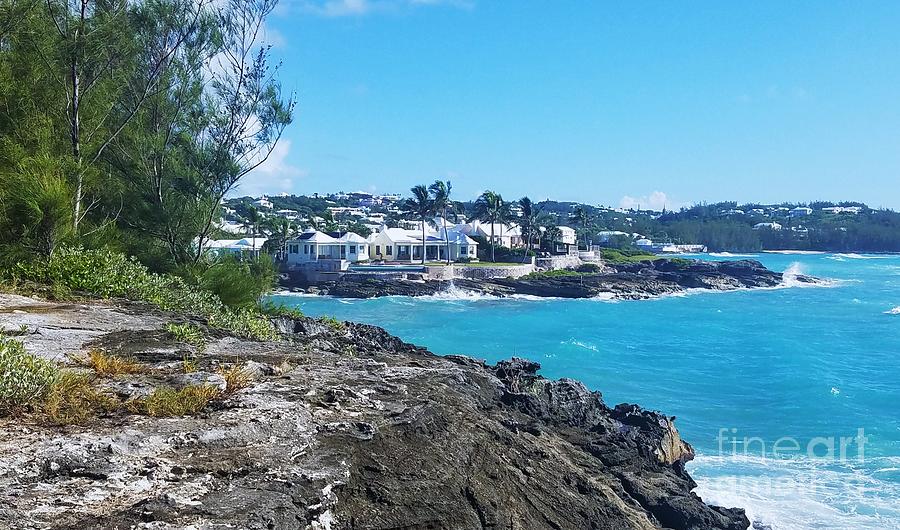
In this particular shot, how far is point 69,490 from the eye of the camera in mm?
3922

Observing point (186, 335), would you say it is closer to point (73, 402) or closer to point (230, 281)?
point (73, 402)

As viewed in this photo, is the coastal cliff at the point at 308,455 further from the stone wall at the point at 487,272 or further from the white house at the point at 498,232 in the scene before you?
the white house at the point at 498,232

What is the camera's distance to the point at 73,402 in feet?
16.9

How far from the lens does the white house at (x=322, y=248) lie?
58.9 meters

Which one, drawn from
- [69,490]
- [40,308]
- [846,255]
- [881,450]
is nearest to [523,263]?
[881,450]

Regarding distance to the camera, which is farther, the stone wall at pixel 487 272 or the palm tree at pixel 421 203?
the palm tree at pixel 421 203

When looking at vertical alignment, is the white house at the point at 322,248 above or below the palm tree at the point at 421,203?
below

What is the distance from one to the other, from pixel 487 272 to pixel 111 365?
53572 millimetres

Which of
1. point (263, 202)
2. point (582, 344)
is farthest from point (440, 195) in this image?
point (263, 202)

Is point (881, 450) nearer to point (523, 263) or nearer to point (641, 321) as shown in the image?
point (641, 321)

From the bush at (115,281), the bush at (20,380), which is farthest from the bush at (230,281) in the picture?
the bush at (20,380)

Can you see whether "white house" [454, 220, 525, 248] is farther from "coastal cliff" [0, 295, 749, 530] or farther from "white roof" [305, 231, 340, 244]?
"coastal cliff" [0, 295, 749, 530]

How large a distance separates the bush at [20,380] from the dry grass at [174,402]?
61cm

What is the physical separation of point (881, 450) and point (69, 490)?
17.6 meters
